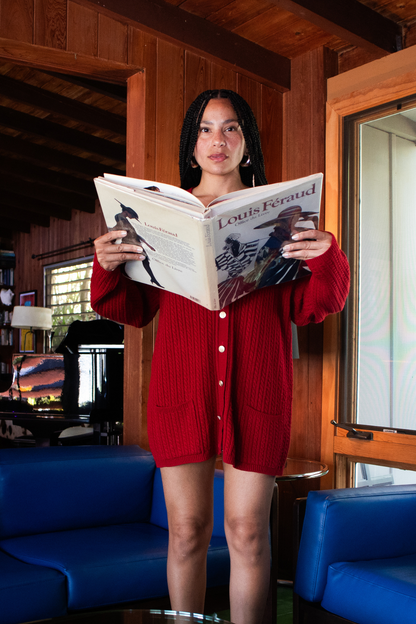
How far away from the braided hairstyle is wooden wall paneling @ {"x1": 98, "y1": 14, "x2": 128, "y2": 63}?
3.88ft

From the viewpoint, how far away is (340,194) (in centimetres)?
293

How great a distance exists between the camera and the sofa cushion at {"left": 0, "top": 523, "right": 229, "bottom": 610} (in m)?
1.77

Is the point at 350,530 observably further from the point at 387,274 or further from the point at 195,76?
the point at 195,76

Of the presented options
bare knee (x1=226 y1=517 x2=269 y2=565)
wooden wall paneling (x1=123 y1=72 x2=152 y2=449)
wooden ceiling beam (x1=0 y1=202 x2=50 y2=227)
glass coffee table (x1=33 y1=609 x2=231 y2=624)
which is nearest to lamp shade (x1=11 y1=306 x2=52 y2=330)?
wooden ceiling beam (x1=0 y1=202 x2=50 y2=227)

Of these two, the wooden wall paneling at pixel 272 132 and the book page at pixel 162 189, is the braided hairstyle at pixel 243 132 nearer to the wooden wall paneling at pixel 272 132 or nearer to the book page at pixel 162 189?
the book page at pixel 162 189

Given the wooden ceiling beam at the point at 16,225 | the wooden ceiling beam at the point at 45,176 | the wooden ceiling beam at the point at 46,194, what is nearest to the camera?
the wooden ceiling beam at the point at 45,176

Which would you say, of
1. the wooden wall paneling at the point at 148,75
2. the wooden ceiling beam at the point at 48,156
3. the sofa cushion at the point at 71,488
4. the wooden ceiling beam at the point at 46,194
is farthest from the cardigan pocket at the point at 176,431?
the wooden ceiling beam at the point at 46,194

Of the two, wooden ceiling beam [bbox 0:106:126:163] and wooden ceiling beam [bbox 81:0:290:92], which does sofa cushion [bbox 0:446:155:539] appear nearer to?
wooden ceiling beam [bbox 81:0:290:92]

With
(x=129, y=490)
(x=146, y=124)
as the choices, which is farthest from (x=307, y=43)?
(x=129, y=490)

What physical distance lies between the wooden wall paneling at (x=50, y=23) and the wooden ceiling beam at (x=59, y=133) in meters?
2.94

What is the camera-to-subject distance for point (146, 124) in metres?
2.71

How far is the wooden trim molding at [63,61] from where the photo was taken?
8.13 ft

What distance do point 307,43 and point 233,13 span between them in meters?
0.45

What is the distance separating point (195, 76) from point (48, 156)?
3651 mm
